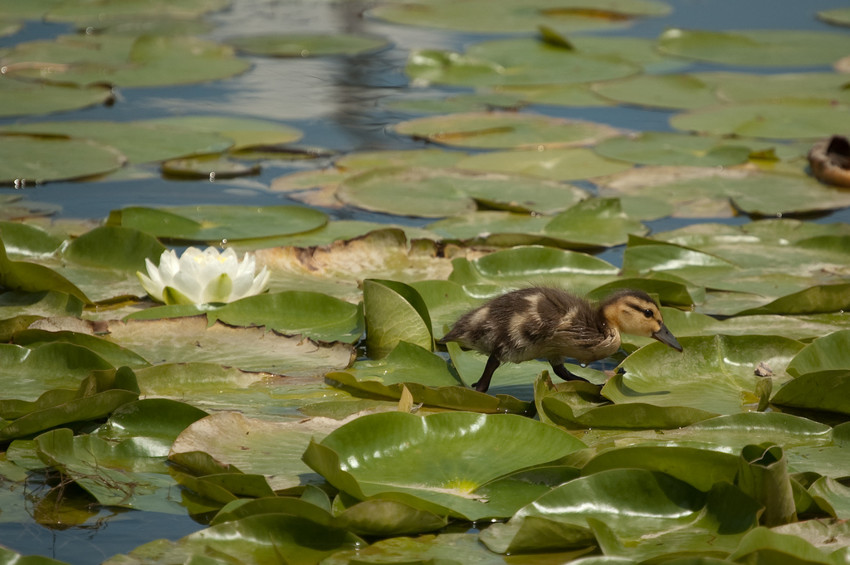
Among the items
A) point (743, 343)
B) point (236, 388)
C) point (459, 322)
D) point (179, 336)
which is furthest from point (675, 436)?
point (179, 336)

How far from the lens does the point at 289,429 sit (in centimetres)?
310

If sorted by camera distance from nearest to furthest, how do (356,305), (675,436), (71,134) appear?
(675,436)
(356,305)
(71,134)

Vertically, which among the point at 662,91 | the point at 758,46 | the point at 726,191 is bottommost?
the point at 726,191

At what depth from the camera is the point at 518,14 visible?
1043 centimetres

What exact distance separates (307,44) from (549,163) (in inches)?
147

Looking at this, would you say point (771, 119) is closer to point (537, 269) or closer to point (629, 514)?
point (537, 269)

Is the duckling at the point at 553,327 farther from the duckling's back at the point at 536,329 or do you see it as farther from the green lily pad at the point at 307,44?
the green lily pad at the point at 307,44

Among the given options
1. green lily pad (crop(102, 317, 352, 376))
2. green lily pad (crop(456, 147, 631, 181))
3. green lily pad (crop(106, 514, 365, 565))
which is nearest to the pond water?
green lily pad (crop(106, 514, 365, 565))

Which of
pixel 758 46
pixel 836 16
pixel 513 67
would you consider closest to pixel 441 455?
pixel 513 67

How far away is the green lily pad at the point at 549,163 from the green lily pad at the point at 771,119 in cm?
98

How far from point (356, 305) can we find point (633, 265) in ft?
4.12

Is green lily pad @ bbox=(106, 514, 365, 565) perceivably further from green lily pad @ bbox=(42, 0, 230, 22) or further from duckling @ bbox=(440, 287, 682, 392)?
Answer: green lily pad @ bbox=(42, 0, 230, 22)

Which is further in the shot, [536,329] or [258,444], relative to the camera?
[536,329]

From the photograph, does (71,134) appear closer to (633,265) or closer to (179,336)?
(179,336)
